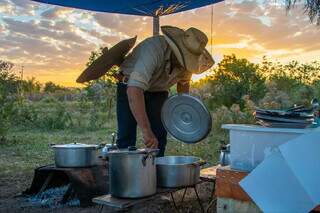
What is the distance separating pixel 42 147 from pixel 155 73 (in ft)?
13.3

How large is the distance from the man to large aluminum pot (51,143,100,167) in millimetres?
258

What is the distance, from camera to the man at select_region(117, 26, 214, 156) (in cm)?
265

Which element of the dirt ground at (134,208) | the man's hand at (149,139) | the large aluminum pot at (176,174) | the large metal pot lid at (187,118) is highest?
the large metal pot lid at (187,118)

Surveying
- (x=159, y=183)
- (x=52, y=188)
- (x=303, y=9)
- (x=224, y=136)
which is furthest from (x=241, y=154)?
(x=224, y=136)

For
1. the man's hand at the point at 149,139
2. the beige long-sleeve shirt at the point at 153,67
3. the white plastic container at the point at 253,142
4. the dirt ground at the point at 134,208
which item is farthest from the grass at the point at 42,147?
the white plastic container at the point at 253,142

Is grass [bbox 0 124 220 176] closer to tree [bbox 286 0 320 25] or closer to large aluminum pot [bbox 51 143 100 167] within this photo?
large aluminum pot [bbox 51 143 100 167]

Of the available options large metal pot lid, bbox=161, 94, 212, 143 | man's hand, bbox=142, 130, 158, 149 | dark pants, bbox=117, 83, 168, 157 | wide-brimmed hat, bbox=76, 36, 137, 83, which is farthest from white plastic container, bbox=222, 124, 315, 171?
wide-brimmed hat, bbox=76, 36, 137, 83

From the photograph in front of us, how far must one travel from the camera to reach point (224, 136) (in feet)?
23.0

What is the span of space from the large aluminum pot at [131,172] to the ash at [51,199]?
50.5 inches

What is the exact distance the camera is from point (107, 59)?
312 cm

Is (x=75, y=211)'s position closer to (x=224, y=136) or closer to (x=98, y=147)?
(x=98, y=147)

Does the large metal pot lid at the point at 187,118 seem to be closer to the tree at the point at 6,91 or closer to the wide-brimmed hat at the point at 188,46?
the wide-brimmed hat at the point at 188,46

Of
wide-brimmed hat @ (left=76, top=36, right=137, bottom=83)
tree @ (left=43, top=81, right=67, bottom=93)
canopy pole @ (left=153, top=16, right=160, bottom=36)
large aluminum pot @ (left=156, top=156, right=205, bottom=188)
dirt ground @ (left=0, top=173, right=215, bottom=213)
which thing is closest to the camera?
large aluminum pot @ (left=156, top=156, right=205, bottom=188)

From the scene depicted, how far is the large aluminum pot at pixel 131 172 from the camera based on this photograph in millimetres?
2230
